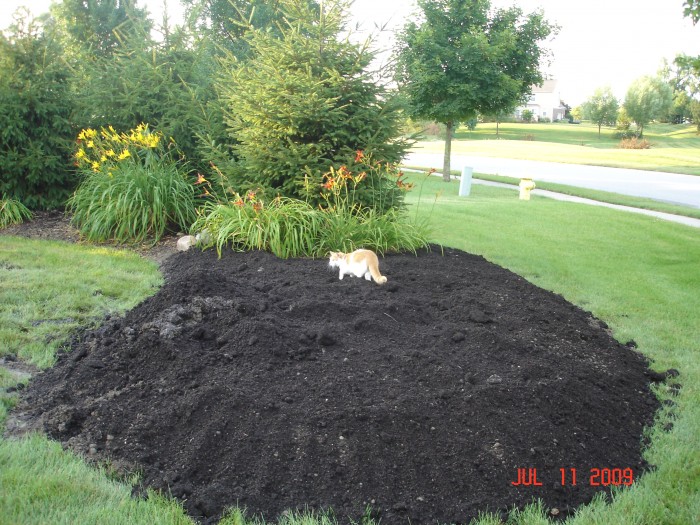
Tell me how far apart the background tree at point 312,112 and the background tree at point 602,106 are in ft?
195

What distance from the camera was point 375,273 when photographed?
5.16 metres

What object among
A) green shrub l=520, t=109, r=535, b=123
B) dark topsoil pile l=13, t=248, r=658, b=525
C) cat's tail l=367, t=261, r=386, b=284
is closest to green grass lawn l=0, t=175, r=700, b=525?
dark topsoil pile l=13, t=248, r=658, b=525

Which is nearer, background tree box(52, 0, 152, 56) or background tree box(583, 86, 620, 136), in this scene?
background tree box(52, 0, 152, 56)

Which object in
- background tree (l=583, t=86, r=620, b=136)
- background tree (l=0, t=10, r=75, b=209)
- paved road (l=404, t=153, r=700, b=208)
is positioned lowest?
paved road (l=404, t=153, r=700, b=208)

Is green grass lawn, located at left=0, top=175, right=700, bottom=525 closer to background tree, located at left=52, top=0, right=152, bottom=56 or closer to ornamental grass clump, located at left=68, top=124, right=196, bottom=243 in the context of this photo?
ornamental grass clump, located at left=68, top=124, right=196, bottom=243

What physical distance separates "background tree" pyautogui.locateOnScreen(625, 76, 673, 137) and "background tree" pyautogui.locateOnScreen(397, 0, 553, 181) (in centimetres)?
4142

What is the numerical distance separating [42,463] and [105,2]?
1766 cm

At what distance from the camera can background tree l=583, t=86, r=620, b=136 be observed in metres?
59.6

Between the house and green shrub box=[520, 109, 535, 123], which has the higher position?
the house

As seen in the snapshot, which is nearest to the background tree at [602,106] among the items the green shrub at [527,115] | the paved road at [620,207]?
the green shrub at [527,115]

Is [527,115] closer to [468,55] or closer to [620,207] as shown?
[468,55]

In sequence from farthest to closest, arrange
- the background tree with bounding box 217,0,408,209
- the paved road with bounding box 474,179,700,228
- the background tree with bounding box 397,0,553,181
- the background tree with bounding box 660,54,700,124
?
the background tree with bounding box 660,54,700,124
the background tree with bounding box 397,0,553,181
the paved road with bounding box 474,179,700,228
the background tree with bounding box 217,0,408,209

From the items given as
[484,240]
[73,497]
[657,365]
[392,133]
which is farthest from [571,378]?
[484,240]

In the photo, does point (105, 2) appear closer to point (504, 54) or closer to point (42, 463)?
point (504, 54)
